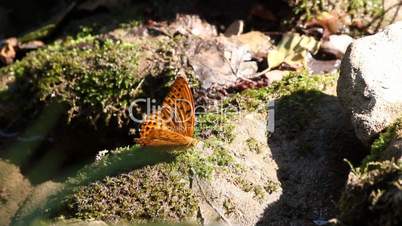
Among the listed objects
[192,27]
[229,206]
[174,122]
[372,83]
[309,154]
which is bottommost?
[229,206]

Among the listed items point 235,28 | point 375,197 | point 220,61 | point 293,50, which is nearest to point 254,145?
point 220,61

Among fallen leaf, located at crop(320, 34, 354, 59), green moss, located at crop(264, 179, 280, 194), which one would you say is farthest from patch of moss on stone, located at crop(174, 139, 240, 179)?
fallen leaf, located at crop(320, 34, 354, 59)

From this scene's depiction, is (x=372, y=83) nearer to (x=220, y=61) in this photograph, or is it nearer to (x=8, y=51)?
(x=220, y=61)

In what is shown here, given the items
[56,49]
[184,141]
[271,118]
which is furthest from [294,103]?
[56,49]

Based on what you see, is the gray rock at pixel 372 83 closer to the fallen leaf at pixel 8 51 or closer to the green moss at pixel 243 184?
the green moss at pixel 243 184

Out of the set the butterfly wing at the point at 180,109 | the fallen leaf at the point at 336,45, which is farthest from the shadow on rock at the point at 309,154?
the fallen leaf at the point at 336,45

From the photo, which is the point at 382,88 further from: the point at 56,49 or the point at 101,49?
the point at 56,49
